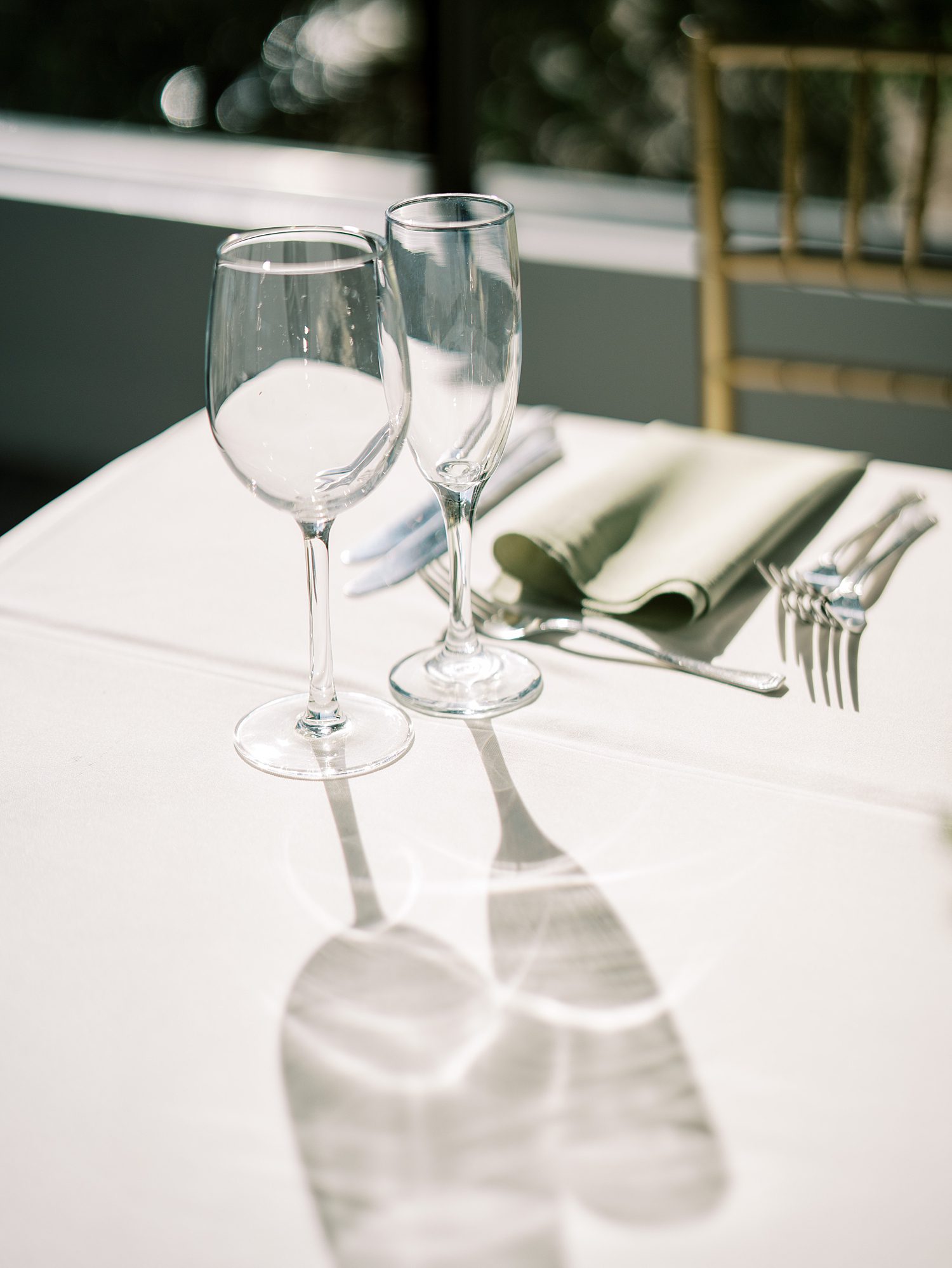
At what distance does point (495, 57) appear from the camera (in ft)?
8.87

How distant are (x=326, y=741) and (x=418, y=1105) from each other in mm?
262

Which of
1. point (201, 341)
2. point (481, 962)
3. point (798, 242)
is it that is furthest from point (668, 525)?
point (201, 341)

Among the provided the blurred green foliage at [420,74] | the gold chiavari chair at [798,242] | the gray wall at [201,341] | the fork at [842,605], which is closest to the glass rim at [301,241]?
the fork at [842,605]

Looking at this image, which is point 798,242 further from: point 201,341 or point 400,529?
point 201,341

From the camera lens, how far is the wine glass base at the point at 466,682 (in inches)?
28.6

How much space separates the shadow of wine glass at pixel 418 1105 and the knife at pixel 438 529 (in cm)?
36

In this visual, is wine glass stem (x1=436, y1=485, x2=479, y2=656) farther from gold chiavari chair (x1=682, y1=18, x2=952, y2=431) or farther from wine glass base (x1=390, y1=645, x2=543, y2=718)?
gold chiavari chair (x1=682, y1=18, x2=952, y2=431)

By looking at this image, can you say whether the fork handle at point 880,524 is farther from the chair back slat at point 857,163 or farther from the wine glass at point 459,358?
the chair back slat at point 857,163

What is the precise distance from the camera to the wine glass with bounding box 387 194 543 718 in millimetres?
659

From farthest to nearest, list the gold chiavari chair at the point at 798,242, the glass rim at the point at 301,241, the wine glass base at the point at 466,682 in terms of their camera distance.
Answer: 1. the gold chiavari chair at the point at 798,242
2. the wine glass base at the point at 466,682
3. the glass rim at the point at 301,241

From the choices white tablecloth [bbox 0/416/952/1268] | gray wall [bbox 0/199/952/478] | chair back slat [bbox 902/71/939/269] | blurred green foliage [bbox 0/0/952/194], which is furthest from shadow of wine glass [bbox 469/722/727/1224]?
blurred green foliage [bbox 0/0/952/194]

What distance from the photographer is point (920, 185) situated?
152 cm

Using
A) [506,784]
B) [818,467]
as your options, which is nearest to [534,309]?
[818,467]

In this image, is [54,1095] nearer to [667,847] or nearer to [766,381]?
[667,847]
